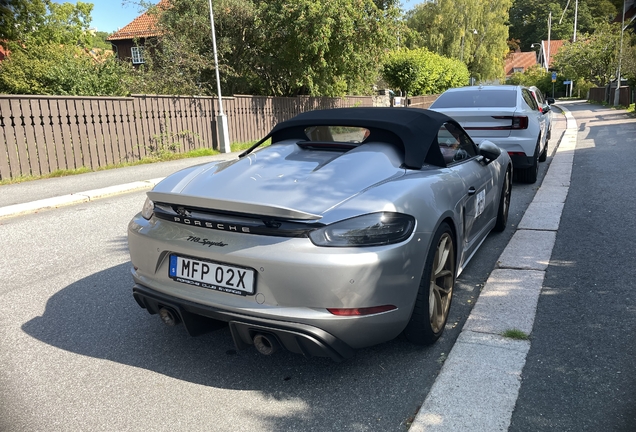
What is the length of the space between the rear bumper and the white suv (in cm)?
629

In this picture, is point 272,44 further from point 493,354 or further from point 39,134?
point 493,354

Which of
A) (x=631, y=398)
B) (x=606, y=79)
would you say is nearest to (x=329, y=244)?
(x=631, y=398)

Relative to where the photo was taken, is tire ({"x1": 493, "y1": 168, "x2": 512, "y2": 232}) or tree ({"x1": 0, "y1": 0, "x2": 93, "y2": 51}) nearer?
tire ({"x1": 493, "y1": 168, "x2": 512, "y2": 232})

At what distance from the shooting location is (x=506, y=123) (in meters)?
8.47

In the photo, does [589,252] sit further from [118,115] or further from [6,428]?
A: [118,115]

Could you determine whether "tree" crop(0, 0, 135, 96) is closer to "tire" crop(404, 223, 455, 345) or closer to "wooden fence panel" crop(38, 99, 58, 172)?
"wooden fence panel" crop(38, 99, 58, 172)

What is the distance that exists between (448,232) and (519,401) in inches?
43.7

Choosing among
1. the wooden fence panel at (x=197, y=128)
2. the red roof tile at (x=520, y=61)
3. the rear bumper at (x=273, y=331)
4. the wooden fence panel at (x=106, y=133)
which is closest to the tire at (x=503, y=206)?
the rear bumper at (x=273, y=331)

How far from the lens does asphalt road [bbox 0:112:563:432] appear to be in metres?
2.60

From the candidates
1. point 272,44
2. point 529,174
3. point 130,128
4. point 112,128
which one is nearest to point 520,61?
point 272,44

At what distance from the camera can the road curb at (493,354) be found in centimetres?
254

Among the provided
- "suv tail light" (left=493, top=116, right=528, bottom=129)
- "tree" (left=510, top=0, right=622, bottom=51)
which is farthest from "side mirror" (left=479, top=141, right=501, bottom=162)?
"tree" (left=510, top=0, right=622, bottom=51)

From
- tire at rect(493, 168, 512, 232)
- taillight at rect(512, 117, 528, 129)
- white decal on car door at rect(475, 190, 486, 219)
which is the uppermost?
A: taillight at rect(512, 117, 528, 129)

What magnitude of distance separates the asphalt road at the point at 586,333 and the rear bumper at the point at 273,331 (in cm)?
93
